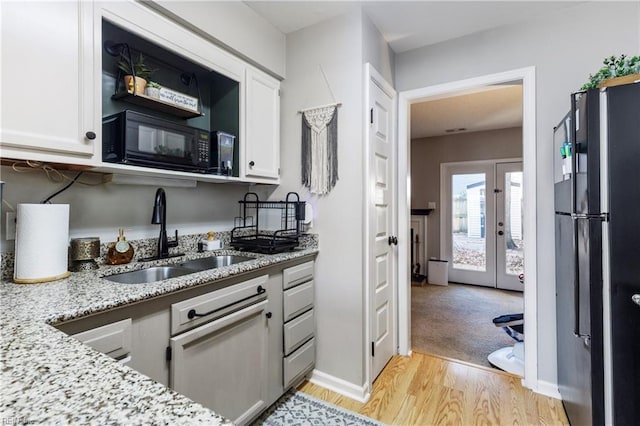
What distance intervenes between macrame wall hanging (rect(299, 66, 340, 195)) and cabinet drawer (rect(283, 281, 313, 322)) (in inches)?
25.8

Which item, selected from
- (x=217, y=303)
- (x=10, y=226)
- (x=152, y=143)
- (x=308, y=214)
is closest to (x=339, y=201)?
(x=308, y=214)

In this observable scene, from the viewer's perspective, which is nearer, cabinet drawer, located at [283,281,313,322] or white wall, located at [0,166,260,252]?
white wall, located at [0,166,260,252]

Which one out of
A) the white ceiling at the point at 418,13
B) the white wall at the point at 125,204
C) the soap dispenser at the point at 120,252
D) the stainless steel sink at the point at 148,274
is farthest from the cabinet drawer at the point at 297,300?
the white ceiling at the point at 418,13

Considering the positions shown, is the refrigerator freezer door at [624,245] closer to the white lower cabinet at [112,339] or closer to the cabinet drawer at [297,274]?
→ the cabinet drawer at [297,274]

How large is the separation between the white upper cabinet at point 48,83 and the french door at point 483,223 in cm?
488

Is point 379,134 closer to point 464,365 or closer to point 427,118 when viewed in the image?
point 464,365

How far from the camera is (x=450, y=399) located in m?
1.96

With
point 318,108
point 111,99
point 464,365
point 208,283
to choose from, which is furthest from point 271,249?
point 464,365

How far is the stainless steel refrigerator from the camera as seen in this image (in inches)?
45.4

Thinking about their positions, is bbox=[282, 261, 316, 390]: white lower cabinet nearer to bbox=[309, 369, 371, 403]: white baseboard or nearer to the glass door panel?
bbox=[309, 369, 371, 403]: white baseboard

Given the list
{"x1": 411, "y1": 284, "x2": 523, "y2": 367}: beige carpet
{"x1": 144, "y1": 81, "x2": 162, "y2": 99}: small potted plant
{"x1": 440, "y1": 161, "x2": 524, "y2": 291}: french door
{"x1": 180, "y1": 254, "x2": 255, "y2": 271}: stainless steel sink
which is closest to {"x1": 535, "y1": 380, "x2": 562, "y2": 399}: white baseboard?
{"x1": 411, "y1": 284, "x2": 523, "y2": 367}: beige carpet

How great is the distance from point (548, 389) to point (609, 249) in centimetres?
136

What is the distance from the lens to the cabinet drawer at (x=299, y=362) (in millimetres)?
1847

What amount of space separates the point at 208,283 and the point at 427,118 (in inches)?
149
